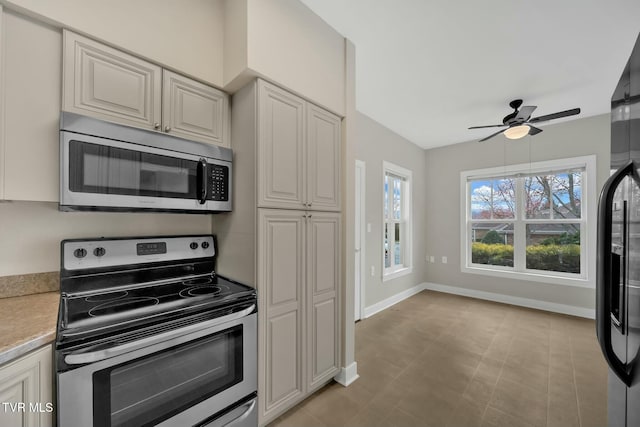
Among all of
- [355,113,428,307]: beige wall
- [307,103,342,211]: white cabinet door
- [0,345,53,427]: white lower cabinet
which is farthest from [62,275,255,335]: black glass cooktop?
[355,113,428,307]: beige wall

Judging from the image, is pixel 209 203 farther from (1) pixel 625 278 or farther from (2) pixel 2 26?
(1) pixel 625 278

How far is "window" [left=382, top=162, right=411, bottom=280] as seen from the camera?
162 inches

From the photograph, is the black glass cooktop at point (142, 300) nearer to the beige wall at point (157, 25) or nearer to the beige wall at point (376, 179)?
Answer: the beige wall at point (157, 25)

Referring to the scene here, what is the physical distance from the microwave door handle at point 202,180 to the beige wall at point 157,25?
552 millimetres

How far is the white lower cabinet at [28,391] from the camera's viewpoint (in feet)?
2.64

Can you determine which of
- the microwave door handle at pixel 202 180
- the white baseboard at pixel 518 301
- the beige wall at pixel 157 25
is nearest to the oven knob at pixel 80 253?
the microwave door handle at pixel 202 180

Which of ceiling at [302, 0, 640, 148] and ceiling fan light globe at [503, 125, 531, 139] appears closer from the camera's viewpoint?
ceiling at [302, 0, 640, 148]

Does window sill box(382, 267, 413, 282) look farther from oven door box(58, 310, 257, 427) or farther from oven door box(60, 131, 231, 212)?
oven door box(60, 131, 231, 212)

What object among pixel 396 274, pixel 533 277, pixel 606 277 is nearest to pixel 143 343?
pixel 606 277

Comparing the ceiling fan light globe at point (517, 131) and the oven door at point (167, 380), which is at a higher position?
the ceiling fan light globe at point (517, 131)

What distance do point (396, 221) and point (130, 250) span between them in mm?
3741

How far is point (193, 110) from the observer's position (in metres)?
1.63

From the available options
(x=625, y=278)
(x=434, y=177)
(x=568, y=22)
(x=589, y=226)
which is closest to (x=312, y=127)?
(x=625, y=278)

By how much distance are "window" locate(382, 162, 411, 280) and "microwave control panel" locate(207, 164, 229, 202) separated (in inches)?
107
